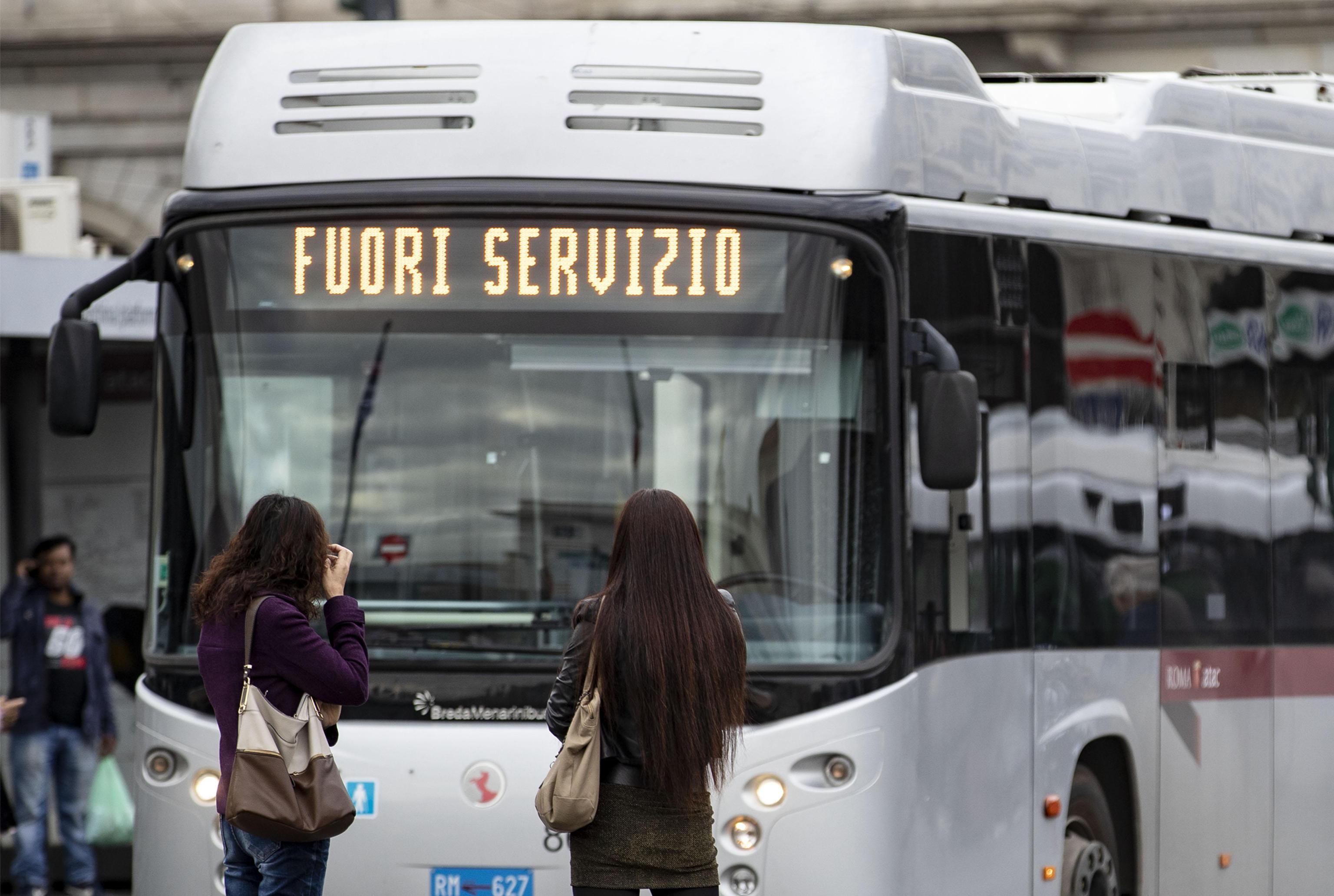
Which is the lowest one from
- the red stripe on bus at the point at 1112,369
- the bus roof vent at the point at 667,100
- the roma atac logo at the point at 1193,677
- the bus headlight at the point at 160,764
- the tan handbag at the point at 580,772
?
the bus headlight at the point at 160,764

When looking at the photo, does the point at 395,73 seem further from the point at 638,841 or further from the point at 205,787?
the point at 638,841

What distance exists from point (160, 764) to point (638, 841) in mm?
2259

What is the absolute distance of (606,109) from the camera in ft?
21.7

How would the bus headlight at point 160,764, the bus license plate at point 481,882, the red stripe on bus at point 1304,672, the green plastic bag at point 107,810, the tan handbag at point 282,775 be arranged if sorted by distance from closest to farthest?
the tan handbag at point 282,775
the bus license plate at point 481,882
the bus headlight at point 160,764
the red stripe on bus at point 1304,672
the green plastic bag at point 107,810

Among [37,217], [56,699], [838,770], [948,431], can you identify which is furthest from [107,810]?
[948,431]

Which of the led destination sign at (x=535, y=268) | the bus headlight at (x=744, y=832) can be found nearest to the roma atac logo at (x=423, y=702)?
the bus headlight at (x=744, y=832)

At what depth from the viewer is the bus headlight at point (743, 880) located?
622 cm

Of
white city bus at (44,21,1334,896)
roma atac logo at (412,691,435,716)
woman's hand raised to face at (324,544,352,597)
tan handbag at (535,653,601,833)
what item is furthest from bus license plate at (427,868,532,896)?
tan handbag at (535,653,601,833)

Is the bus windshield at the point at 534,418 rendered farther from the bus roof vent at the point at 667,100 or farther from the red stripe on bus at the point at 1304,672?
the red stripe on bus at the point at 1304,672

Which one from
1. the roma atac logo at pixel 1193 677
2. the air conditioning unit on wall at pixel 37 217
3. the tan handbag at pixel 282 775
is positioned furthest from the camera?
the air conditioning unit on wall at pixel 37 217

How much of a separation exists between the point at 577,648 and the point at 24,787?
6372 mm

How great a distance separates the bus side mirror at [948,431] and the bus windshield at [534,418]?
0.28 m

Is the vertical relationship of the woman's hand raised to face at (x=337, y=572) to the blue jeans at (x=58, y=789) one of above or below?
above

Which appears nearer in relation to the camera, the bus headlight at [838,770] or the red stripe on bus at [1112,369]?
the bus headlight at [838,770]
